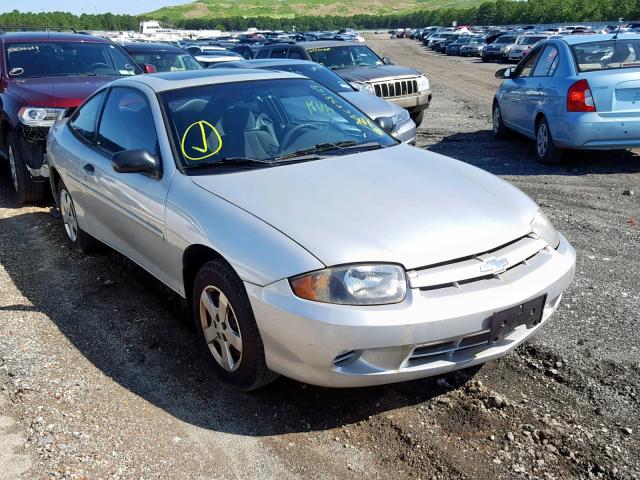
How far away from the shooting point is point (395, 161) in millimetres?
4203

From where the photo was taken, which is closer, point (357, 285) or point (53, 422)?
point (357, 285)

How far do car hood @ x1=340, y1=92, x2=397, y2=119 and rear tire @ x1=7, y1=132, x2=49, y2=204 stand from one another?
374cm

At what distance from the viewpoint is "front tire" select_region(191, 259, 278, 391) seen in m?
3.32

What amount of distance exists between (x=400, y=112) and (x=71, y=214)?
4.62 metres

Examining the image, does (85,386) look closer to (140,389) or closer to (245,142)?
(140,389)

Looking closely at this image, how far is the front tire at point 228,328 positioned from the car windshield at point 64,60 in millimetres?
5615

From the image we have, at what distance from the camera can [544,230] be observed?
3.72 meters

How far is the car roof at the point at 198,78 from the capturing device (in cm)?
459

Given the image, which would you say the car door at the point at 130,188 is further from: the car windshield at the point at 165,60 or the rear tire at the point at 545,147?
the car windshield at the point at 165,60

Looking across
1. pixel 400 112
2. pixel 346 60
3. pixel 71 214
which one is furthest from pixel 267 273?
pixel 346 60

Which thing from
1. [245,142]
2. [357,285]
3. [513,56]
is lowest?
[513,56]

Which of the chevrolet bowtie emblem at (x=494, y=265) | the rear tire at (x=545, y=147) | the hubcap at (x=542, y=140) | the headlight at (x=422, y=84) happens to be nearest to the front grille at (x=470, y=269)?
the chevrolet bowtie emblem at (x=494, y=265)

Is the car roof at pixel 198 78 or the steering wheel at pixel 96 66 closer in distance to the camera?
the car roof at pixel 198 78

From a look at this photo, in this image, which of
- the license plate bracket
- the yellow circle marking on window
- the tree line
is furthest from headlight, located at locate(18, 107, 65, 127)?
the tree line
